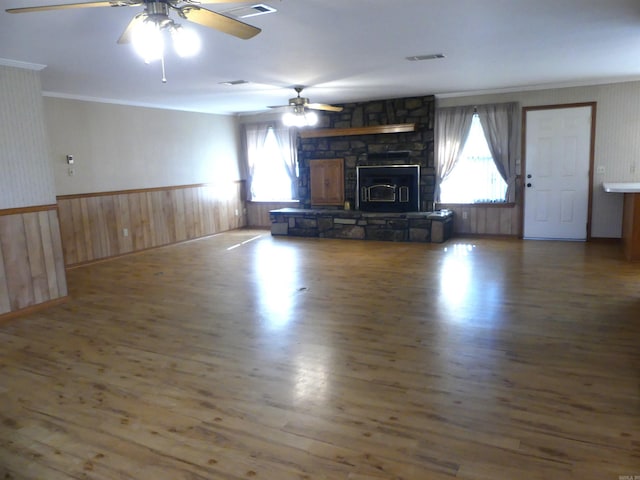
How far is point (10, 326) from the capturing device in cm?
427

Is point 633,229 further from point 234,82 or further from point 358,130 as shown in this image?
point 234,82

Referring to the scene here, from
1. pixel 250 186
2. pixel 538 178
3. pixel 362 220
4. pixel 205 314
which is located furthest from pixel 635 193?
pixel 250 186

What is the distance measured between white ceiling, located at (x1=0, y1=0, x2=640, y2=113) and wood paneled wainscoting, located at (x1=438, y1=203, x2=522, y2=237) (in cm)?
199

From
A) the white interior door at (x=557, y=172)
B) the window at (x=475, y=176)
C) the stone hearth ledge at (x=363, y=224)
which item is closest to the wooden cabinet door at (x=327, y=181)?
the stone hearth ledge at (x=363, y=224)

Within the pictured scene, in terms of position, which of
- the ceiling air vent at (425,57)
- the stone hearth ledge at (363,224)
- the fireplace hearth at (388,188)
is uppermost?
the ceiling air vent at (425,57)

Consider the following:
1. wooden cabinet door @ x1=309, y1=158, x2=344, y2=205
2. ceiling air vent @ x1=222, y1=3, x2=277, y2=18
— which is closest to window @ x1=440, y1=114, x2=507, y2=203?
wooden cabinet door @ x1=309, y1=158, x2=344, y2=205

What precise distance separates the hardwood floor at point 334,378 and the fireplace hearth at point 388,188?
2.92 meters

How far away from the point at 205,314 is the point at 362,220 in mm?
4326

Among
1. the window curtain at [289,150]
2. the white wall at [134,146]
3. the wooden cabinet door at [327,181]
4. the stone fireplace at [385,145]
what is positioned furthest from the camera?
the window curtain at [289,150]

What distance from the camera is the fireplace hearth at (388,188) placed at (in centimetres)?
817

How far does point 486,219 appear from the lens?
7.82m

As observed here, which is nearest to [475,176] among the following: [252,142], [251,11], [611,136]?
[611,136]

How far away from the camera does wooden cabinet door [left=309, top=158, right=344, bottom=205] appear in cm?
883

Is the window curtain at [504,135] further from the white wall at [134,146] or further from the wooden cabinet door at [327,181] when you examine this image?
the white wall at [134,146]
